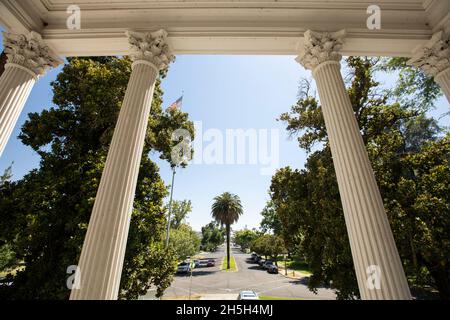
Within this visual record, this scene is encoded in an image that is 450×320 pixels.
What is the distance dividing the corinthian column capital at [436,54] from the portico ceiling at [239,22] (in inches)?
9.8

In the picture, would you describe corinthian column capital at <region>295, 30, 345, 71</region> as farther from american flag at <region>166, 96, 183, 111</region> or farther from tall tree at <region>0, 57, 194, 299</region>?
american flag at <region>166, 96, 183, 111</region>

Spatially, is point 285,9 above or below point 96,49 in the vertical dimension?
above

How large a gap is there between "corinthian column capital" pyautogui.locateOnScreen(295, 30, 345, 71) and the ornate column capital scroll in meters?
7.07

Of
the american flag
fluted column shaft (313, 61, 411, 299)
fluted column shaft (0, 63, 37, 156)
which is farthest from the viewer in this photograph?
the american flag

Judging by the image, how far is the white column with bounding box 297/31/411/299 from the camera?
11.1 feet

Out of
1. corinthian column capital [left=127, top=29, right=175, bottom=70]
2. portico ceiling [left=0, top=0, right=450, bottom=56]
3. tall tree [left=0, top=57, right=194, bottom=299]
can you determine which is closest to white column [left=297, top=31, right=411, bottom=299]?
portico ceiling [left=0, top=0, right=450, bottom=56]

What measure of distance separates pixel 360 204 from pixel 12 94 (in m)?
7.97

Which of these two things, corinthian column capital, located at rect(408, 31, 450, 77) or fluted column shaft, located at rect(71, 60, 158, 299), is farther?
corinthian column capital, located at rect(408, 31, 450, 77)

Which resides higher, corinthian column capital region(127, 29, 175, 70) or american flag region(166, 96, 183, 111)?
american flag region(166, 96, 183, 111)

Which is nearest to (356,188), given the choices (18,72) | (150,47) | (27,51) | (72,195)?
(150,47)

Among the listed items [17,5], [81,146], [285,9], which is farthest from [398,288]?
[81,146]
